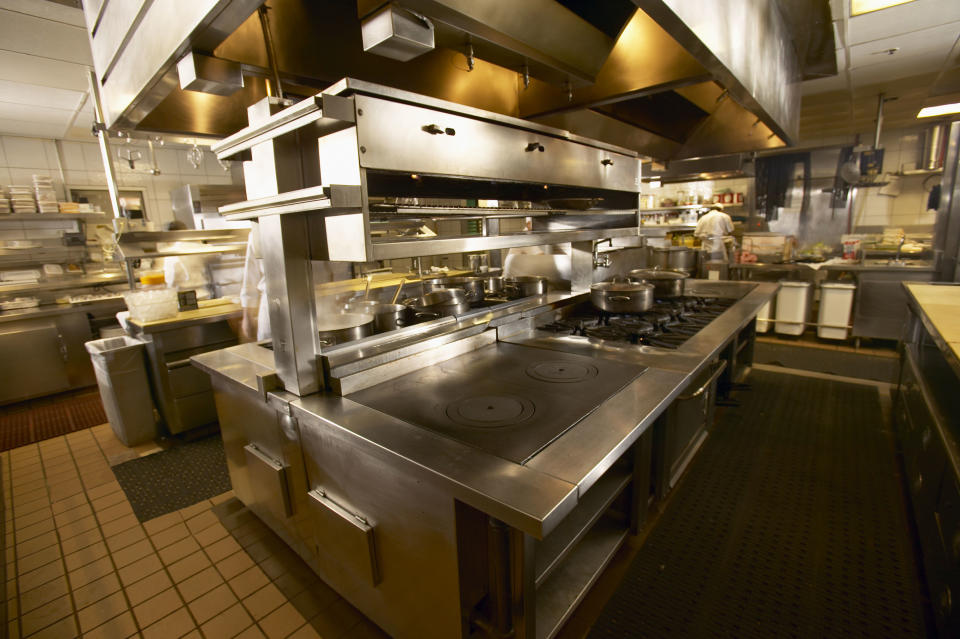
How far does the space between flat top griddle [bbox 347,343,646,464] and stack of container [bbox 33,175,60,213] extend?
5.94 metres

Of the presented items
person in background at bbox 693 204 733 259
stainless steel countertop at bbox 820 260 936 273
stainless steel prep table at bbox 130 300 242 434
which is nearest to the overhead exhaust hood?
stainless steel countertop at bbox 820 260 936 273

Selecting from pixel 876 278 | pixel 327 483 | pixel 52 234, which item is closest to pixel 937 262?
pixel 876 278

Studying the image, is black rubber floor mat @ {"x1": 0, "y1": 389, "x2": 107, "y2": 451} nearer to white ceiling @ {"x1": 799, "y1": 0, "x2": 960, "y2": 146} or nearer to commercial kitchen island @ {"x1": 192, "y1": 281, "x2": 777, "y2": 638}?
commercial kitchen island @ {"x1": 192, "y1": 281, "x2": 777, "y2": 638}

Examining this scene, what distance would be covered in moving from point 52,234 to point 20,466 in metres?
3.92

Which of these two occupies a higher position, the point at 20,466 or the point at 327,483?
the point at 327,483

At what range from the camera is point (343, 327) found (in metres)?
1.70

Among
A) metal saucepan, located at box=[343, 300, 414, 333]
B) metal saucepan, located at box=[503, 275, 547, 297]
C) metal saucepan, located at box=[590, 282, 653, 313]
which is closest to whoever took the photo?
metal saucepan, located at box=[343, 300, 414, 333]

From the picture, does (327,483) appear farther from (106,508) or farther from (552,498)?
(106,508)

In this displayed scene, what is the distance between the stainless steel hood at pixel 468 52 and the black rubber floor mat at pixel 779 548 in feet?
6.15

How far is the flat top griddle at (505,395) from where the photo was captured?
3.85ft

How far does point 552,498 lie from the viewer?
2.84 feet

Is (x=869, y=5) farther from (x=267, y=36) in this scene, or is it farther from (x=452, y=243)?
(x=267, y=36)

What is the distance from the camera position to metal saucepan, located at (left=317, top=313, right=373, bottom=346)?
1646 mm

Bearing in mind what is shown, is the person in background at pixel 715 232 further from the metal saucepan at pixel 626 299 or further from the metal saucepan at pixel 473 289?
the metal saucepan at pixel 473 289
